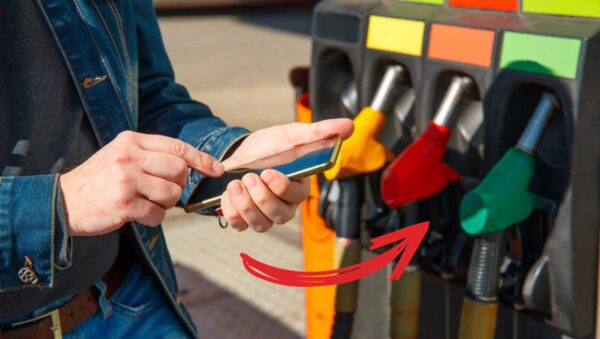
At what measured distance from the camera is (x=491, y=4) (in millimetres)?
1800

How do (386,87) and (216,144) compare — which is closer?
(216,144)

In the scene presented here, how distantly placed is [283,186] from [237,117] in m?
4.71

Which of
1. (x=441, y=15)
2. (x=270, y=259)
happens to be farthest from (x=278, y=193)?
(x=270, y=259)

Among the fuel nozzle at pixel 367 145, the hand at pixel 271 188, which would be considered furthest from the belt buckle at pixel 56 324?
the fuel nozzle at pixel 367 145

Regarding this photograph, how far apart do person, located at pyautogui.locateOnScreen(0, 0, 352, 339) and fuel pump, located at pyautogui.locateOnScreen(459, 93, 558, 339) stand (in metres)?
0.46

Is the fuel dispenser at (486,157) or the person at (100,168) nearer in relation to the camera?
the person at (100,168)

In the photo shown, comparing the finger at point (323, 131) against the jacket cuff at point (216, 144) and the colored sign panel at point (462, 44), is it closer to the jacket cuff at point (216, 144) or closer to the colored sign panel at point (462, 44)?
the jacket cuff at point (216, 144)

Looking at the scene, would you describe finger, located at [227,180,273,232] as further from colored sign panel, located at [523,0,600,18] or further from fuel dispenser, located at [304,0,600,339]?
colored sign panel, located at [523,0,600,18]

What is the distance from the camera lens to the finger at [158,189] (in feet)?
3.77

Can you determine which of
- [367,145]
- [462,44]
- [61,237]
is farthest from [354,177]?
[61,237]

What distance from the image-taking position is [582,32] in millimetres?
1552

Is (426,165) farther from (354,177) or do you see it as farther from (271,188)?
(271,188)

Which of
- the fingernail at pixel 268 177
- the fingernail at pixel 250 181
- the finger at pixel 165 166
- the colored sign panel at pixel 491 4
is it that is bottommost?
the fingernail at pixel 250 181

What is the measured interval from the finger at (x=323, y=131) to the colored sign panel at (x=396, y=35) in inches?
25.3
